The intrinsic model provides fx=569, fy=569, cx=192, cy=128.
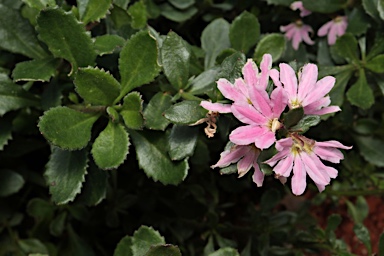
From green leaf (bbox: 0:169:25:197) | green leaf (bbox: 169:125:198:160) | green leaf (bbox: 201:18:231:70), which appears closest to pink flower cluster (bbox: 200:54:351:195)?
green leaf (bbox: 169:125:198:160)

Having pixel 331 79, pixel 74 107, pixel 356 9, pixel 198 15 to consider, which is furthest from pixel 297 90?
pixel 198 15

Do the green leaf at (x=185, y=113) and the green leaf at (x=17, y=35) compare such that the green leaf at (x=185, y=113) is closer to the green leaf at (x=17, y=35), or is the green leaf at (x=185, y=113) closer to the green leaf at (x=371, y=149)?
the green leaf at (x=17, y=35)

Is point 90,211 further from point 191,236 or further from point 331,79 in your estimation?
point 331,79

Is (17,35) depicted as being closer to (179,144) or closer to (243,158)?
(179,144)

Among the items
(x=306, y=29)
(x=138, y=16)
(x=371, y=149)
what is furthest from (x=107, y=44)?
(x=371, y=149)

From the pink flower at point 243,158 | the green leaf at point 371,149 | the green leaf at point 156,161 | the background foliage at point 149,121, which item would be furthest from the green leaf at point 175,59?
the green leaf at point 371,149

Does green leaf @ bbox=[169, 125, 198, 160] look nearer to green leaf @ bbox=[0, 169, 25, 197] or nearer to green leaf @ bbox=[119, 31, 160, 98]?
green leaf @ bbox=[119, 31, 160, 98]
